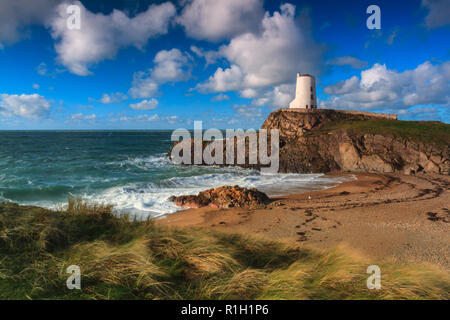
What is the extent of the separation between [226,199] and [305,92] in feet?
136

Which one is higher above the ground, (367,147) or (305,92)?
(305,92)

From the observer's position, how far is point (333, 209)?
1348 cm

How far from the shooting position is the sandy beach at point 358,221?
8508 millimetres

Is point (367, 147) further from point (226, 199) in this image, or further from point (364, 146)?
point (226, 199)

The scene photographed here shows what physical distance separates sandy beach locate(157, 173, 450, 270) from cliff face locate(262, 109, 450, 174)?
34.2 ft

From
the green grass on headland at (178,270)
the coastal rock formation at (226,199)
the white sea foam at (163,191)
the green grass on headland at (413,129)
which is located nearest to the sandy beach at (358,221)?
the coastal rock formation at (226,199)

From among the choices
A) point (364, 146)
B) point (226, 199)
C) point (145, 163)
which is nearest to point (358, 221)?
point (226, 199)

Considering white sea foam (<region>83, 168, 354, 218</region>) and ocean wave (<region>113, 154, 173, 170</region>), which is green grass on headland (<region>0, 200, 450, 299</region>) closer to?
white sea foam (<region>83, 168, 354, 218</region>)

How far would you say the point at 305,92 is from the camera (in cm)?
4891

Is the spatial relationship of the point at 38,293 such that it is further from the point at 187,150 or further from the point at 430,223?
the point at 187,150

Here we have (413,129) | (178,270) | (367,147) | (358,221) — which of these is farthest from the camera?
(413,129)
